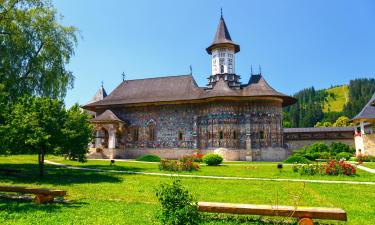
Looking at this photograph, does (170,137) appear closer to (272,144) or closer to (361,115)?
(272,144)

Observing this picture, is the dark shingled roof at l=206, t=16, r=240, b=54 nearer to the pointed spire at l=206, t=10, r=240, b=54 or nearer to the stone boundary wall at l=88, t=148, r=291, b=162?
the pointed spire at l=206, t=10, r=240, b=54

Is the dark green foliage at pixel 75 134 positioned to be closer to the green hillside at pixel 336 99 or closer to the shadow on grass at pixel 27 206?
the shadow on grass at pixel 27 206

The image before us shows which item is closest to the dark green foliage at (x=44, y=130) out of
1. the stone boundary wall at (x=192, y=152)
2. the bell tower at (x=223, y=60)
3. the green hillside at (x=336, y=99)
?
the stone boundary wall at (x=192, y=152)

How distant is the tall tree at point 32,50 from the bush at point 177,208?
57.8 ft

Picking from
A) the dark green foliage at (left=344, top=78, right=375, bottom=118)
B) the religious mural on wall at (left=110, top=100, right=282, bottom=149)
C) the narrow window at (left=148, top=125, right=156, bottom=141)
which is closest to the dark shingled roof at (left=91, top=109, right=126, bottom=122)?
the religious mural on wall at (left=110, top=100, right=282, bottom=149)

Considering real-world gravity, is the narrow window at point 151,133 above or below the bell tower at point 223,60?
below

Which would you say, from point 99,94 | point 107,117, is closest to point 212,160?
point 107,117

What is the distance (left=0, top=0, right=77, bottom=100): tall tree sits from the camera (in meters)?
20.6

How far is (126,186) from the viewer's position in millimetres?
13516

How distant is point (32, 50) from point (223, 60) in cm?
2151

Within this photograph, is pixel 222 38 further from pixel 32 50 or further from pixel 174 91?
pixel 32 50

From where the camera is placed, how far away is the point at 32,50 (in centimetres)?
2192

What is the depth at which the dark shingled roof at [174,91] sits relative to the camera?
107ft

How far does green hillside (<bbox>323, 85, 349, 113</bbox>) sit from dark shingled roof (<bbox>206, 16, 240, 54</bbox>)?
121m
